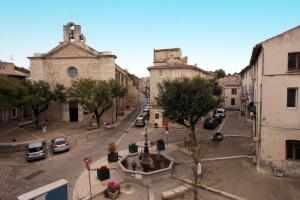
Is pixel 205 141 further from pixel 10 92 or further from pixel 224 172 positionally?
pixel 10 92

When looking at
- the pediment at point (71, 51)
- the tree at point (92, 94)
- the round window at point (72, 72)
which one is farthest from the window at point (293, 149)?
the round window at point (72, 72)

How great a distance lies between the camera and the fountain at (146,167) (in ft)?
51.2

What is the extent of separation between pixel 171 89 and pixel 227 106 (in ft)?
128

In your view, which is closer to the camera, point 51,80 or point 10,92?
point 10,92

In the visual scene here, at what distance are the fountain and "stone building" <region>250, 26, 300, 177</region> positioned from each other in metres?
6.97

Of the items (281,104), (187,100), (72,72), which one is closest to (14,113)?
(72,72)

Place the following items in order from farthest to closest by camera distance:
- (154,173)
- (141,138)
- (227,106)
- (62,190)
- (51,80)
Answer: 1. (227,106)
2. (51,80)
3. (141,138)
4. (154,173)
5. (62,190)

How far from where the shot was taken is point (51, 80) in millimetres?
39531

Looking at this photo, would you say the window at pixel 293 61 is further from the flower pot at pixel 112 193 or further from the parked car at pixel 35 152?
the parked car at pixel 35 152

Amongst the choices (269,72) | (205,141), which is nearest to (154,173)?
(269,72)

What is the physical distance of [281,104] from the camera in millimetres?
15953

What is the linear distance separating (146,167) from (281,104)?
10.2m

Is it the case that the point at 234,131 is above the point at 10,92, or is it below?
below

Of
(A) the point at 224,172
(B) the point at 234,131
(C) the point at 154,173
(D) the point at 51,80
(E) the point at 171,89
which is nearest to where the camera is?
(C) the point at 154,173
